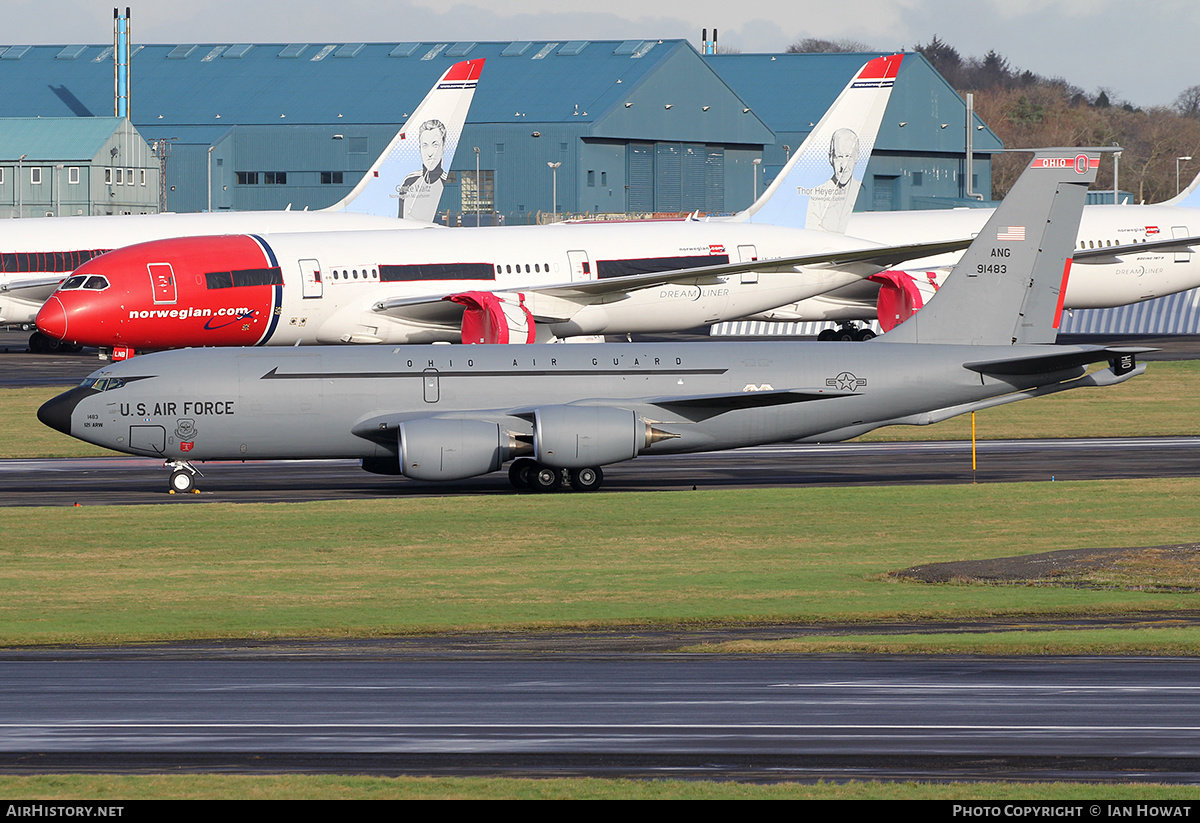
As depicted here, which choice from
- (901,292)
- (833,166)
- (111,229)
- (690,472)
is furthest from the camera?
→ (111,229)

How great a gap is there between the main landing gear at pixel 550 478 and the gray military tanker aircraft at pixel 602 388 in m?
0.05

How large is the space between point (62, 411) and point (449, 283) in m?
21.9

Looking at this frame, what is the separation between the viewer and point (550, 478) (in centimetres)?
4059

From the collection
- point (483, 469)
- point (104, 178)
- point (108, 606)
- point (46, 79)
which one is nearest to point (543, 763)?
point (108, 606)

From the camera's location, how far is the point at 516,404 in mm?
40375

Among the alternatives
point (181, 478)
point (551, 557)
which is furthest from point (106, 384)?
point (551, 557)

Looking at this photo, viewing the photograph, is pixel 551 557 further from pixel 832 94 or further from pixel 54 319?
pixel 832 94

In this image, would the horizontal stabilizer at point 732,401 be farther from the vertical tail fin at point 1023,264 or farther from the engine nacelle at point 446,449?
the engine nacelle at point 446,449

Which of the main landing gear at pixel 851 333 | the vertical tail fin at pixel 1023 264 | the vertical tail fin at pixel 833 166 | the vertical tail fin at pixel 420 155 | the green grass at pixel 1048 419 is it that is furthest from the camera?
the vertical tail fin at pixel 420 155

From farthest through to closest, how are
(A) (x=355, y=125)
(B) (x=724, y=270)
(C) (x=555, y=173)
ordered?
Answer: (A) (x=355, y=125) < (C) (x=555, y=173) < (B) (x=724, y=270)

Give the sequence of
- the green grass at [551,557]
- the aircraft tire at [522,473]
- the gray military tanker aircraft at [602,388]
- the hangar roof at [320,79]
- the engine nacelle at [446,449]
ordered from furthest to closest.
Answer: the hangar roof at [320,79]
the aircraft tire at [522,473]
the gray military tanker aircraft at [602,388]
the engine nacelle at [446,449]
the green grass at [551,557]

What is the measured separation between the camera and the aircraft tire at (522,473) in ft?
134

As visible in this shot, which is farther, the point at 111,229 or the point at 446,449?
the point at 111,229

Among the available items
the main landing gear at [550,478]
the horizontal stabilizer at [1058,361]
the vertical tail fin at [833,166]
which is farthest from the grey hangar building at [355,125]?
the horizontal stabilizer at [1058,361]
